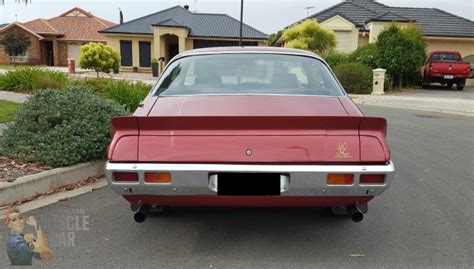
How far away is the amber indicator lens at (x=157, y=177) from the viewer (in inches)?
111

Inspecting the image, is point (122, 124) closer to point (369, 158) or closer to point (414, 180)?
point (369, 158)

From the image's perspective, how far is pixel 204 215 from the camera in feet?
12.9

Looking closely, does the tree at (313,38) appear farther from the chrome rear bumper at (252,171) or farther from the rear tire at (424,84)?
the chrome rear bumper at (252,171)

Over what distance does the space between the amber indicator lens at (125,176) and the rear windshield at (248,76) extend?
1.13 metres

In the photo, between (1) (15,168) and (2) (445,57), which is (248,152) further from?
(2) (445,57)

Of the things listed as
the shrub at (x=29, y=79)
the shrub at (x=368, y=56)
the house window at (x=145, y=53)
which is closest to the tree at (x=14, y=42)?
the house window at (x=145, y=53)

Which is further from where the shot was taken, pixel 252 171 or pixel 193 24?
pixel 193 24

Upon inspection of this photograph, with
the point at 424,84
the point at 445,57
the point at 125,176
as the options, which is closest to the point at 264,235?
the point at 125,176

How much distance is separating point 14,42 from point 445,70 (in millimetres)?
33972

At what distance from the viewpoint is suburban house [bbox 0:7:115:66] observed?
125 feet

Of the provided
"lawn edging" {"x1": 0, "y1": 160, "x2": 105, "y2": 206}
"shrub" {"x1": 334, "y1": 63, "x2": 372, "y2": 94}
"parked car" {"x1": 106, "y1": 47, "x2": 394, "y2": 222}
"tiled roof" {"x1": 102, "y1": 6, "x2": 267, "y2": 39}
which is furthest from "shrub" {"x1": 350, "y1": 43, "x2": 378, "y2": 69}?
"parked car" {"x1": 106, "y1": 47, "x2": 394, "y2": 222}

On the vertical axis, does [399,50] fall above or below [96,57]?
above

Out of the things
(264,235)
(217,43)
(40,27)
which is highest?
(40,27)

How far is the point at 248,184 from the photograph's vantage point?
2.88 meters
